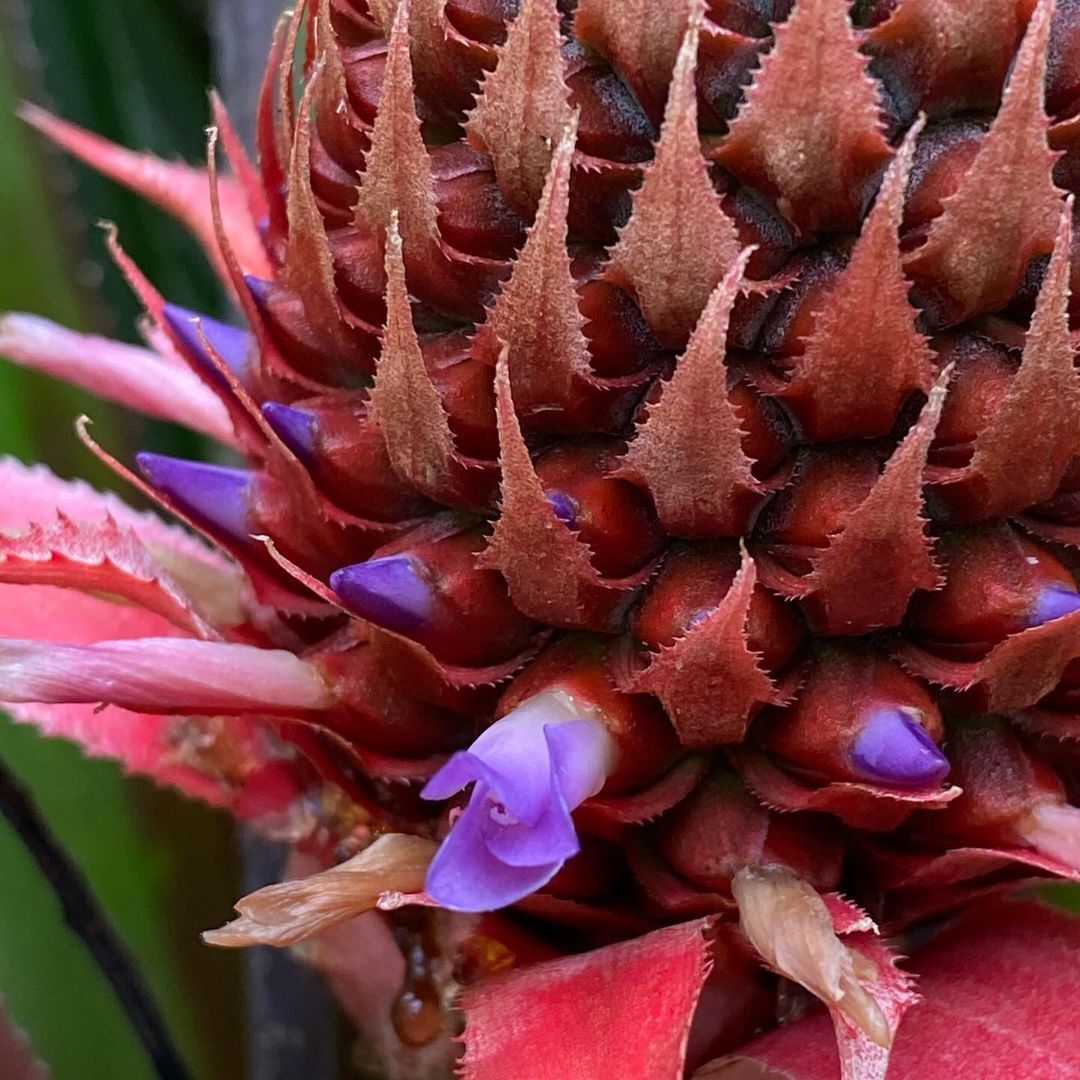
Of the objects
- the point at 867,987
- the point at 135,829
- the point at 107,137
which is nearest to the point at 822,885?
the point at 867,987

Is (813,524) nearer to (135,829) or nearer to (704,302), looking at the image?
(704,302)

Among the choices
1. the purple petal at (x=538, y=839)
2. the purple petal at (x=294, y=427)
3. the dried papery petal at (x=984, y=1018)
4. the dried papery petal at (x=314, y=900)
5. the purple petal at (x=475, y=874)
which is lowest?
the dried papery petal at (x=984, y=1018)

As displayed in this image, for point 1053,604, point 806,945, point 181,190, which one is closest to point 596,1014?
point 806,945

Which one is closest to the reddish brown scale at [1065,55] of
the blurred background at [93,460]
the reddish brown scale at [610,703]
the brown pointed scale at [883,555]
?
the brown pointed scale at [883,555]

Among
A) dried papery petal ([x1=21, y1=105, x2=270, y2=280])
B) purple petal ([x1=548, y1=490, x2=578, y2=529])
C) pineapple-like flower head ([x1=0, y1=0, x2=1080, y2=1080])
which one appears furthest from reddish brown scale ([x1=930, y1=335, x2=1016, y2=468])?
dried papery petal ([x1=21, y1=105, x2=270, y2=280])

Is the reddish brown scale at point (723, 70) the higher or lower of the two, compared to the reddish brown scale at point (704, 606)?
higher

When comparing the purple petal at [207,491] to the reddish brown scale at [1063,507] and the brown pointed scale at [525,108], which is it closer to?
the brown pointed scale at [525,108]
